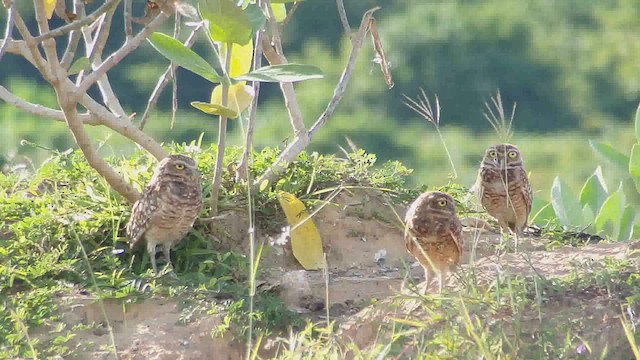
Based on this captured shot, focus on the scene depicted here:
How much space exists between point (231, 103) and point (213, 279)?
0.93 meters

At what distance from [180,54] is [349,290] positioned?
1416mm

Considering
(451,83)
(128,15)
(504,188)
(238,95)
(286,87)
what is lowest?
(451,83)

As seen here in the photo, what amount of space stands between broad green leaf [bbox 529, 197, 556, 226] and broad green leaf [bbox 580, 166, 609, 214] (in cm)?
22

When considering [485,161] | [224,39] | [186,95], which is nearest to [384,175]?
[485,161]

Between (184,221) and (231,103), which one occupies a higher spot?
(231,103)

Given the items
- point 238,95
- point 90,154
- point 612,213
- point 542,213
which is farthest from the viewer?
point 542,213

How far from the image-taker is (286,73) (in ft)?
18.0

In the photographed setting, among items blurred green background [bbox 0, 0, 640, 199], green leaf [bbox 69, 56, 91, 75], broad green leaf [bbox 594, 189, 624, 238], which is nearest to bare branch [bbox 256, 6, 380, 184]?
green leaf [bbox 69, 56, 91, 75]

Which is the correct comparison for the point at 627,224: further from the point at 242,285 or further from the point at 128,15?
the point at 128,15

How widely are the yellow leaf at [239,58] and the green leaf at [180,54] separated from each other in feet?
0.88

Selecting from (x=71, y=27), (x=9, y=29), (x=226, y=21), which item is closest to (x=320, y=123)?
(x=226, y=21)

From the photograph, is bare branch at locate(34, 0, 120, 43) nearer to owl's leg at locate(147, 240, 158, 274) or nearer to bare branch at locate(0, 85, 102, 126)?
bare branch at locate(0, 85, 102, 126)

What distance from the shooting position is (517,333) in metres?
4.54

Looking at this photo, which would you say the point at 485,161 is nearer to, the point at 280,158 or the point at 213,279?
the point at 280,158
